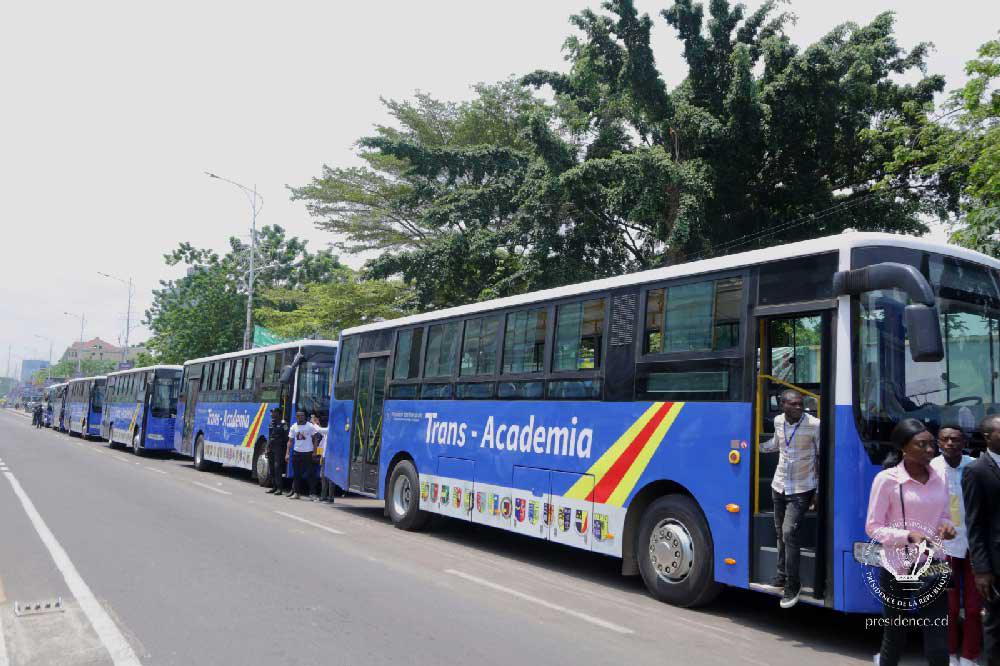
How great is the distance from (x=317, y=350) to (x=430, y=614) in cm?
1186

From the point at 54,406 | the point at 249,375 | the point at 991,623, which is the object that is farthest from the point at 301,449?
the point at 54,406

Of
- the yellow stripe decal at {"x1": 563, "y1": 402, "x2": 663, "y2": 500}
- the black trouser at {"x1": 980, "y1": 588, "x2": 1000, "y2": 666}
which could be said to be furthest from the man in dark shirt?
the black trouser at {"x1": 980, "y1": 588, "x2": 1000, "y2": 666}

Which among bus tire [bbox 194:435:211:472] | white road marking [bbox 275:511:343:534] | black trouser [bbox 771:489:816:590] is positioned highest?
black trouser [bbox 771:489:816:590]

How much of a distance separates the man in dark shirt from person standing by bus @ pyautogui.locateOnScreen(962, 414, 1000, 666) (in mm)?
14437

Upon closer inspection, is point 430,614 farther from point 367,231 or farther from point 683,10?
point 367,231

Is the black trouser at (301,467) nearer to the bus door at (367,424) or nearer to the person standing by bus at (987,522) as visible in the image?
the bus door at (367,424)

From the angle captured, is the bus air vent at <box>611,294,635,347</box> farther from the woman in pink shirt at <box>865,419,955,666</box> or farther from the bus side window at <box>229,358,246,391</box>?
the bus side window at <box>229,358,246,391</box>

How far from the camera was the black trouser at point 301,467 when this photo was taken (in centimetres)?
1670

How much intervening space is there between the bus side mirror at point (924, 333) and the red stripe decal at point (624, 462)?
2643 mm

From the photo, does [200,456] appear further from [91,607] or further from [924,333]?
[924,333]

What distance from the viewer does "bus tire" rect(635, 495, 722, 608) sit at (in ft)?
24.5

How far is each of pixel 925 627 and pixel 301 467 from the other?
13775mm

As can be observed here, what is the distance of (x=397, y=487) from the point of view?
12930mm

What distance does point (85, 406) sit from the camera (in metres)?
42.5
